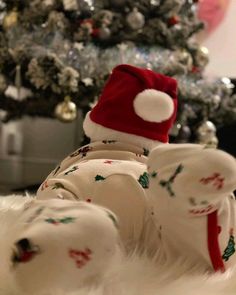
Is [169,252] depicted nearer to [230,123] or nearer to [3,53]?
[3,53]

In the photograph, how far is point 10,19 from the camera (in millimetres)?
1545

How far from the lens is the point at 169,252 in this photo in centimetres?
55

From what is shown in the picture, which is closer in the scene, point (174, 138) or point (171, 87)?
point (171, 87)

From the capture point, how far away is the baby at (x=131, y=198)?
418mm

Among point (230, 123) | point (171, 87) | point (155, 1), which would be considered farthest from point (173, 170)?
point (230, 123)

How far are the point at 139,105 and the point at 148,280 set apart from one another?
9.6 inches

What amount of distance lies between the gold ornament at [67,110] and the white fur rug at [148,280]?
979mm

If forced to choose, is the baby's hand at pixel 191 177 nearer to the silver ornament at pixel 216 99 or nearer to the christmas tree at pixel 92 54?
the christmas tree at pixel 92 54

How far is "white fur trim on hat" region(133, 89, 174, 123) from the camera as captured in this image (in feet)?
2.16

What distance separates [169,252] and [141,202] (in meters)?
0.06

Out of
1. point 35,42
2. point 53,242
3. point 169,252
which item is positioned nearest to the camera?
point 53,242

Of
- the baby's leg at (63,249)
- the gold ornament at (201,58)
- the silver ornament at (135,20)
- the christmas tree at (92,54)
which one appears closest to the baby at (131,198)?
the baby's leg at (63,249)

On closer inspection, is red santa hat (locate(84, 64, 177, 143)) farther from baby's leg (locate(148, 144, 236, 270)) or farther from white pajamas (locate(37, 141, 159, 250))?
baby's leg (locate(148, 144, 236, 270))

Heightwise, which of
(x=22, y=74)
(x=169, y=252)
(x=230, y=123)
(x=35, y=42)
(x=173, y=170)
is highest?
(x=173, y=170)
